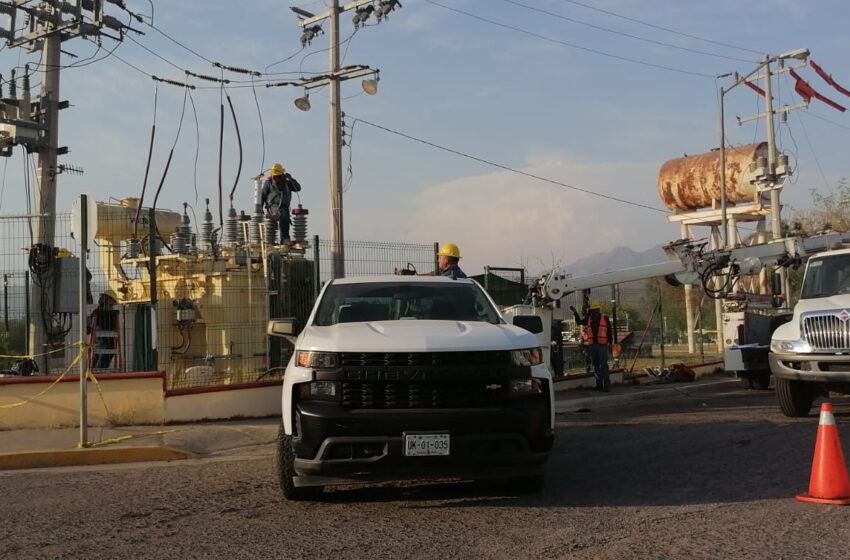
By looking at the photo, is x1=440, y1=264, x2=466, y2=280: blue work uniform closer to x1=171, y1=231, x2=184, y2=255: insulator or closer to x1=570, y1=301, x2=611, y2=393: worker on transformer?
x1=570, y1=301, x2=611, y2=393: worker on transformer

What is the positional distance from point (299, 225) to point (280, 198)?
Result: 2.31 feet

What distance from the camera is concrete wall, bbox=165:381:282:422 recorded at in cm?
1120

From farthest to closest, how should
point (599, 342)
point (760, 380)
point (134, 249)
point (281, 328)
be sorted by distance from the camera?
point (760, 380)
point (134, 249)
point (599, 342)
point (281, 328)

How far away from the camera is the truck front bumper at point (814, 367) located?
405 inches

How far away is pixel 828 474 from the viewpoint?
6.19 meters

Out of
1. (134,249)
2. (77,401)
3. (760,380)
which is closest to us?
(77,401)

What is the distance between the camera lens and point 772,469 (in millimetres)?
7555

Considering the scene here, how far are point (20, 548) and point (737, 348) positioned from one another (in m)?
14.5

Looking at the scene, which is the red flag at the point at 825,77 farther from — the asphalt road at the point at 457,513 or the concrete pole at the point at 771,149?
the asphalt road at the point at 457,513

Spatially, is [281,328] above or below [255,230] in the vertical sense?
below

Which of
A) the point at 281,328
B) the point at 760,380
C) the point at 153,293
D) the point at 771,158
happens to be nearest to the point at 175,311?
the point at 153,293

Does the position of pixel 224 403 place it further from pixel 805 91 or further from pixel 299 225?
pixel 805 91

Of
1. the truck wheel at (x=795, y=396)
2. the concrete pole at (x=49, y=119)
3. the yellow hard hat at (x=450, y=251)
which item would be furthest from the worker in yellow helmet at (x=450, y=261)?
the concrete pole at (x=49, y=119)

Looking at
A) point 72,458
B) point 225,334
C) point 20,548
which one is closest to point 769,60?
point 225,334
